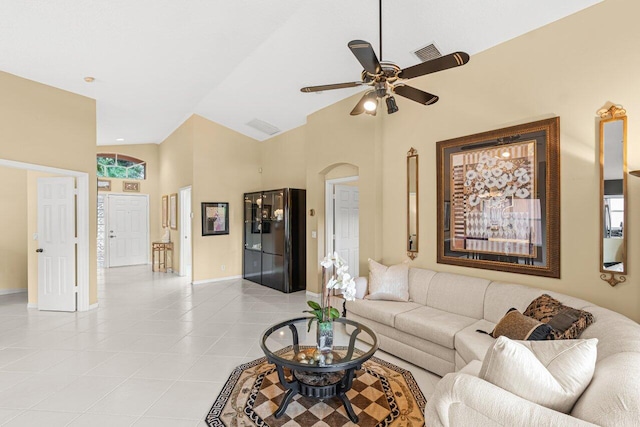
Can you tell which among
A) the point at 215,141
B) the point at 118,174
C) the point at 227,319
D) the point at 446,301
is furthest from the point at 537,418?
the point at 118,174

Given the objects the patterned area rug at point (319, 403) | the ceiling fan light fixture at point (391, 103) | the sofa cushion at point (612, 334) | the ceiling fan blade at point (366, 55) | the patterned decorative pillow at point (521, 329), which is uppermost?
the ceiling fan blade at point (366, 55)

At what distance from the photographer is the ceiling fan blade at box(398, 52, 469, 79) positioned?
1.93 metres

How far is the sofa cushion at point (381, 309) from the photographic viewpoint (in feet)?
10.6

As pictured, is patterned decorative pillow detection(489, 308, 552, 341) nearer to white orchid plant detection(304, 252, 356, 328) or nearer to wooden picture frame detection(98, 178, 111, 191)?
white orchid plant detection(304, 252, 356, 328)

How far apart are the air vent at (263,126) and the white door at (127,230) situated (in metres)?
4.38

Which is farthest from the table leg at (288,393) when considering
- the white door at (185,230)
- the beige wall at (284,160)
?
the white door at (185,230)

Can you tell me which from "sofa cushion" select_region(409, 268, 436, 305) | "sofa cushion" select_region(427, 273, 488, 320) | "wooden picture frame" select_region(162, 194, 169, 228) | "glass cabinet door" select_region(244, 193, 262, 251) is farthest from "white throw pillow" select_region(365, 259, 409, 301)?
"wooden picture frame" select_region(162, 194, 169, 228)

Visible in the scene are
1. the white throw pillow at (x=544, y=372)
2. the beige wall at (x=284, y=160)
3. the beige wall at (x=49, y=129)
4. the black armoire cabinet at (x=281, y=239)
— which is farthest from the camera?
the beige wall at (x=284, y=160)

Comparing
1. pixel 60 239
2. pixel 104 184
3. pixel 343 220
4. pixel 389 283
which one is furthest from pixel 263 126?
pixel 104 184

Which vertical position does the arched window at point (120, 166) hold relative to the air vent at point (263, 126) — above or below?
below

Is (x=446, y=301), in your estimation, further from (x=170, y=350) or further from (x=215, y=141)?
(x=215, y=141)

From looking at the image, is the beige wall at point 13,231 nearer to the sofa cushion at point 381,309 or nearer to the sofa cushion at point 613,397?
the sofa cushion at point 381,309

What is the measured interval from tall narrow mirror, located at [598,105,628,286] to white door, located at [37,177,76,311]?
20.6ft

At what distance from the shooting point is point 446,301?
3.32m
